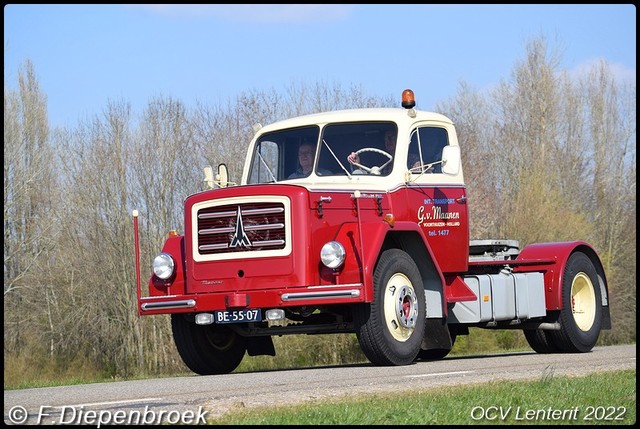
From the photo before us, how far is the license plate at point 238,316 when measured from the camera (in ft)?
41.0

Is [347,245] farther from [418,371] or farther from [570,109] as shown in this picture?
[570,109]

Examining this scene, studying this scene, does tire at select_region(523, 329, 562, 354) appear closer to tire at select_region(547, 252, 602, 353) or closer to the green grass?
tire at select_region(547, 252, 602, 353)

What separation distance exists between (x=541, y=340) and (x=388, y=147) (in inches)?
168

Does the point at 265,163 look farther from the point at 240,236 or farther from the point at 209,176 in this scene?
the point at 240,236

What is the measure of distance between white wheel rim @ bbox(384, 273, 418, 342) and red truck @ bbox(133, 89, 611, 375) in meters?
0.02

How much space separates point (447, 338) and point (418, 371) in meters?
2.23

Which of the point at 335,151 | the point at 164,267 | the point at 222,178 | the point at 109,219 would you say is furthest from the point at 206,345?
the point at 109,219

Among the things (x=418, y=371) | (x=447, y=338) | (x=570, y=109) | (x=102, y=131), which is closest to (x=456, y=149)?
(x=447, y=338)

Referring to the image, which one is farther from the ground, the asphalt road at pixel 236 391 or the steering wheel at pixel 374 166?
the steering wheel at pixel 374 166

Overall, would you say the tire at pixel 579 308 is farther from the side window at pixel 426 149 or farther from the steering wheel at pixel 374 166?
the steering wheel at pixel 374 166

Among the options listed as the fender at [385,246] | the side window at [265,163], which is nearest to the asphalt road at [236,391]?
the fender at [385,246]

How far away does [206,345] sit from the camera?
547 inches

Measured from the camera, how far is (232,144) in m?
39.6

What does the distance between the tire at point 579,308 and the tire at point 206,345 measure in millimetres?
4660
